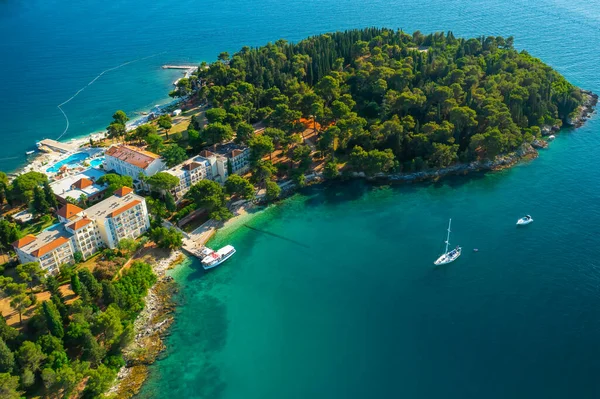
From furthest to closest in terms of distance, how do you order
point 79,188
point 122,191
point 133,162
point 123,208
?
point 133,162, point 79,188, point 122,191, point 123,208

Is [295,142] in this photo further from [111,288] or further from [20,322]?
[20,322]

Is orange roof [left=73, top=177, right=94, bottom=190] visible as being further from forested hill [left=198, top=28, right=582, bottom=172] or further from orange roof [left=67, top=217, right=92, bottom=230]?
forested hill [left=198, top=28, right=582, bottom=172]

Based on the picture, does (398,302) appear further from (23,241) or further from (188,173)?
(23,241)

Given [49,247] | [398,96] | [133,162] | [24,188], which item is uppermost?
[398,96]

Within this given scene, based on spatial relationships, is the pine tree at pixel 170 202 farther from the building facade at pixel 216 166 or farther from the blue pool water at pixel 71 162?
the blue pool water at pixel 71 162

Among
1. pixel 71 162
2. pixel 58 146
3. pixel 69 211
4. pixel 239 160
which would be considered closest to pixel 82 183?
pixel 69 211

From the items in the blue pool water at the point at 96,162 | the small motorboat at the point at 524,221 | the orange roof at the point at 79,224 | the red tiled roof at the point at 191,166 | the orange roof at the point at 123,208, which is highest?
the red tiled roof at the point at 191,166

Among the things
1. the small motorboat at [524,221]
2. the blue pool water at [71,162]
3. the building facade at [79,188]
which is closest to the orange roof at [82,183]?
the building facade at [79,188]
